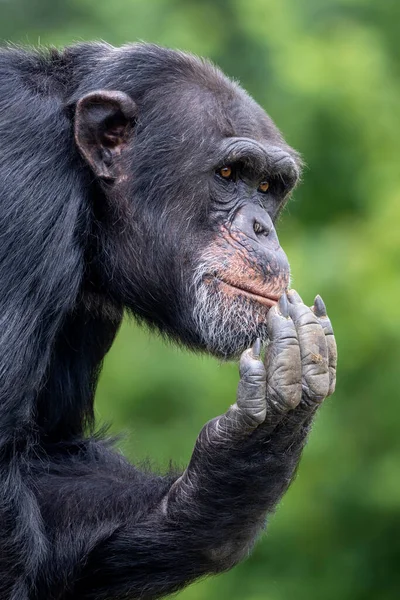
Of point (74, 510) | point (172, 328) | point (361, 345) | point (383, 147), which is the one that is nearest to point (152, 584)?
point (74, 510)

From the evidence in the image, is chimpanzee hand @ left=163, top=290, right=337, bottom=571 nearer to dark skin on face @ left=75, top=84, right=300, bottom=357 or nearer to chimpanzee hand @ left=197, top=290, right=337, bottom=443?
chimpanzee hand @ left=197, top=290, right=337, bottom=443

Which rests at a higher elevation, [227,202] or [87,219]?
[227,202]

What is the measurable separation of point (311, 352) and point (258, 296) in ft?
2.21

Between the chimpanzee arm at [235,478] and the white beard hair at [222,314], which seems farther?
the white beard hair at [222,314]

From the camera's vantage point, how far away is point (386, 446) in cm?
1045

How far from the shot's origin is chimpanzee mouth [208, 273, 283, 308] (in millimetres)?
5824

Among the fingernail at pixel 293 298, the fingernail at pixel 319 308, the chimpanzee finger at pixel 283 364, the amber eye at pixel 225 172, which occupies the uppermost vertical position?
the amber eye at pixel 225 172

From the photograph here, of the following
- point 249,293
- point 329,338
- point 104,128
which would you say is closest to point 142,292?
point 249,293

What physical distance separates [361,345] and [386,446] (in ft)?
3.32

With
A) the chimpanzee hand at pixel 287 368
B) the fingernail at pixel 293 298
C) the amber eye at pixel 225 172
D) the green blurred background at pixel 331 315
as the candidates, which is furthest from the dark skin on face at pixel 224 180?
the green blurred background at pixel 331 315

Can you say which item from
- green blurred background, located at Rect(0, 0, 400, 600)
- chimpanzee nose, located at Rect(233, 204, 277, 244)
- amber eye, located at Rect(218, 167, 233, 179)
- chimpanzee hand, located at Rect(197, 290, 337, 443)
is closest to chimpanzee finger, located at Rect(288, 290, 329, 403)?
chimpanzee hand, located at Rect(197, 290, 337, 443)

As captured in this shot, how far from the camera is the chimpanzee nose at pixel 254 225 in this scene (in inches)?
233

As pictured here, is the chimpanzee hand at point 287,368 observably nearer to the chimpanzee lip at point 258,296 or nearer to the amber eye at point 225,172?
the chimpanzee lip at point 258,296

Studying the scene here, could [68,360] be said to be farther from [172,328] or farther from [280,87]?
[280,87]
